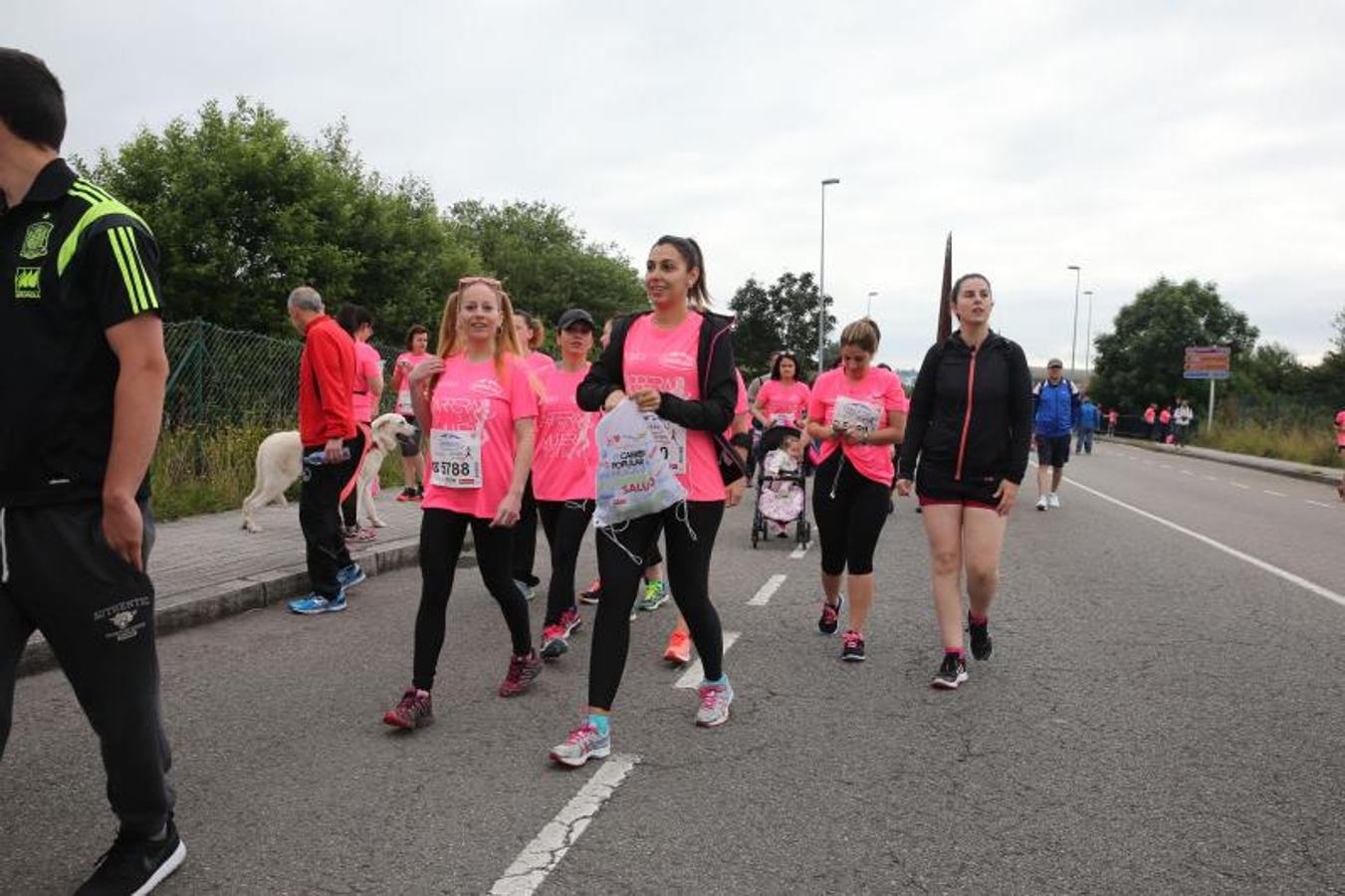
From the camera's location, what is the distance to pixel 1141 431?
58.6m

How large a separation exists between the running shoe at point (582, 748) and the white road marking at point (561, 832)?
58mm

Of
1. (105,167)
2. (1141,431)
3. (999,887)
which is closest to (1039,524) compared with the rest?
(999,887)

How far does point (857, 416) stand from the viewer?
5773 millimetres

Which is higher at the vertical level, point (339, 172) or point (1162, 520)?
point (339, 172)

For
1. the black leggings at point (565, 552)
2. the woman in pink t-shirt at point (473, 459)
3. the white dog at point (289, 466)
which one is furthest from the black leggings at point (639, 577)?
the white dog at point (289, 466)

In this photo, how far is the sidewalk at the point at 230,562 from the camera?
20.1 ft

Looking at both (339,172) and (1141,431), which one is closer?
(339,172)

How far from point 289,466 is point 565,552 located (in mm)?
4836

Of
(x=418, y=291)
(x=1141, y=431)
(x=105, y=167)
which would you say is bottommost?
(x=1141, y=431)

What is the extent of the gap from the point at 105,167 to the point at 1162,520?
851 inches

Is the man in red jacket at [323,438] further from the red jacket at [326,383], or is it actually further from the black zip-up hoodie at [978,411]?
the black zip-up hoodie at [978,411]

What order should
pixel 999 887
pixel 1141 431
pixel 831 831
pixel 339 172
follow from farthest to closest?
1. pixel 1141 431
2. pixel 339 172
3. pixel 831 831
4. pixel 999 887

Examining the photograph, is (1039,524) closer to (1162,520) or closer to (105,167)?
(1162,520)

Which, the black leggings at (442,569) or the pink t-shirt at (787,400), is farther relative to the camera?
the pink t-shirt at (787,400)
